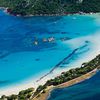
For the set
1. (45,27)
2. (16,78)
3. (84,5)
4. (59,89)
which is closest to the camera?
(59,89)

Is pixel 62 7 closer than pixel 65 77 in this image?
No

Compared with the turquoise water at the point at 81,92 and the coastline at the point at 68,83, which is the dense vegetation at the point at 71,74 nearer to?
the coastline at the point at 68,83

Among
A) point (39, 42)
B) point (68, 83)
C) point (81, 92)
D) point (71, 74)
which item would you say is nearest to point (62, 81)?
point (68, 83)

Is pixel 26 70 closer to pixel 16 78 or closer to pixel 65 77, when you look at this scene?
pixel 16 78

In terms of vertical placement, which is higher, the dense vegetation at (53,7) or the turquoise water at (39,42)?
the dense vegetation at (53,7)

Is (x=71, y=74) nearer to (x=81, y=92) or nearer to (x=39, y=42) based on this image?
(x=81, y=92)

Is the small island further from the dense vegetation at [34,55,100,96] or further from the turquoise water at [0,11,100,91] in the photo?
the turquoise water at [0,11,100,91]

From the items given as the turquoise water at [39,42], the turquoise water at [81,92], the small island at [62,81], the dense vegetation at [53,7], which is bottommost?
the turquoise water at [81,92]

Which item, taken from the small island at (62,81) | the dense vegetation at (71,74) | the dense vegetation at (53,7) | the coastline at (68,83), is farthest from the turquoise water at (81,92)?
the dense vegetation at (53,7)

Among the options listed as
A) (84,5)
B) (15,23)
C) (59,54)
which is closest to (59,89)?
(59,54)
